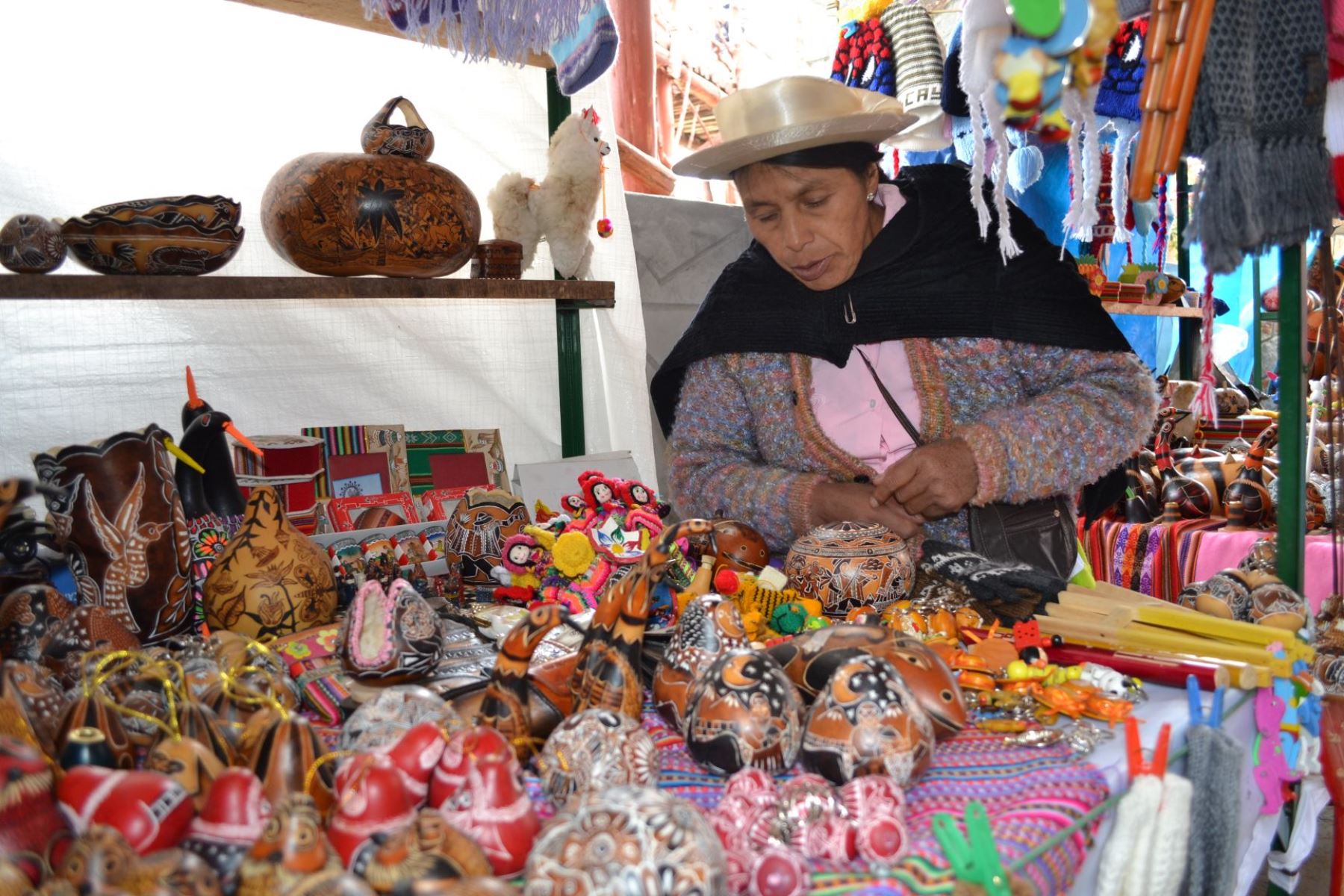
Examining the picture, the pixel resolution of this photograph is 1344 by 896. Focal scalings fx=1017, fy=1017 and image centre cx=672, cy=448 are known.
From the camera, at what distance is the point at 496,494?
1.95 m

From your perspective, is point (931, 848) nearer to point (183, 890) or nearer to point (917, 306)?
point (183, 890)

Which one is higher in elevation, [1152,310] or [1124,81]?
[1124,81]

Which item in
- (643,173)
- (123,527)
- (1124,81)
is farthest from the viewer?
(643,173)

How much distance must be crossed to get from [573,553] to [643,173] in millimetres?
2806

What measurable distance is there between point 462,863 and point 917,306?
5.37ft

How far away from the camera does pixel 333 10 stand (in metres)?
2.15

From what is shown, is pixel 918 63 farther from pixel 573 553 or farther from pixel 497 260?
pixel 573 553

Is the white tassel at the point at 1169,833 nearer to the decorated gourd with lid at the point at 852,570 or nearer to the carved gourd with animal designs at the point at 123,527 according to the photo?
the decorated gourd with lid at the point at 852,570

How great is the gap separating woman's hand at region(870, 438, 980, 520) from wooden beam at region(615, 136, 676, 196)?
7.51 feet

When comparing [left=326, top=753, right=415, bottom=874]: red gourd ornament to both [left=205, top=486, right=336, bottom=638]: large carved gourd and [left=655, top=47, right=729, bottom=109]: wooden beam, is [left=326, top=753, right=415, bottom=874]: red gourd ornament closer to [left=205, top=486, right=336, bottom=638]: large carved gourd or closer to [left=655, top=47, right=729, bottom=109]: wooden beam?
[left=205, top=486, right=336, bottom=638]: large carved gourd

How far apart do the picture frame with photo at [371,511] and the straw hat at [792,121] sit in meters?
0.97

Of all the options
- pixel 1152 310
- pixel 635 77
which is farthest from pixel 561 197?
pixel 1152 310

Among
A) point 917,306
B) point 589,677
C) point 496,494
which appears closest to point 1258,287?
point 917,306

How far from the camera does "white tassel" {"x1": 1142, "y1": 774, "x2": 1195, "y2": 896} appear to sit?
1.09 m
